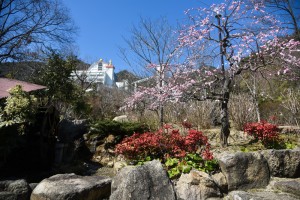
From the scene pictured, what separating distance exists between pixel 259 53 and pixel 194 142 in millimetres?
2312

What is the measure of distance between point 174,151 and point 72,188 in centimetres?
192

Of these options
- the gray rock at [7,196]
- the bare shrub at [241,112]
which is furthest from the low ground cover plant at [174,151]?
the bare shrub at [241,112]

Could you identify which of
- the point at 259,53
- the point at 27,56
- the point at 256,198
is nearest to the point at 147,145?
the point at 256,198

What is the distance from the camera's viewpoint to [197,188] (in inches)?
156

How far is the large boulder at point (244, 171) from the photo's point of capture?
4.15 metres

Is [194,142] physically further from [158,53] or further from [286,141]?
[158,53]

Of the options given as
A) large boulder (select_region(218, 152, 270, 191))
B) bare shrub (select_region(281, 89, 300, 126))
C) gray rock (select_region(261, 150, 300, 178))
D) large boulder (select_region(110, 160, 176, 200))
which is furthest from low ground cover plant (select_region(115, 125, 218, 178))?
bare shrub (select_region(281, 89, 300, 126))

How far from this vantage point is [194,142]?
4996 mm

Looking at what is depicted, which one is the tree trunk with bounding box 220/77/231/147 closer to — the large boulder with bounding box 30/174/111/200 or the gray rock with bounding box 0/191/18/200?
the large boulder with bounding box 30/174/111/200

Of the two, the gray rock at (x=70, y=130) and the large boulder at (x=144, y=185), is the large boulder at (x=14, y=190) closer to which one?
the large boulder at (x=144, y=185)

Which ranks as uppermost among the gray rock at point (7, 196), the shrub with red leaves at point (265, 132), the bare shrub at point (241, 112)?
the bare shrub at point (241, 112)

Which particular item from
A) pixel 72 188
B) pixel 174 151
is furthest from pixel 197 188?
pixel 72 188

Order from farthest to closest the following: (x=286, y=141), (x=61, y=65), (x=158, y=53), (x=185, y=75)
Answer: (x=158, y=53) < (x=61, y=65) < (x=185, y=75) < (x=286, y=141)

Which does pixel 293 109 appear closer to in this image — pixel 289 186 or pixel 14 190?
pixel 289 186
